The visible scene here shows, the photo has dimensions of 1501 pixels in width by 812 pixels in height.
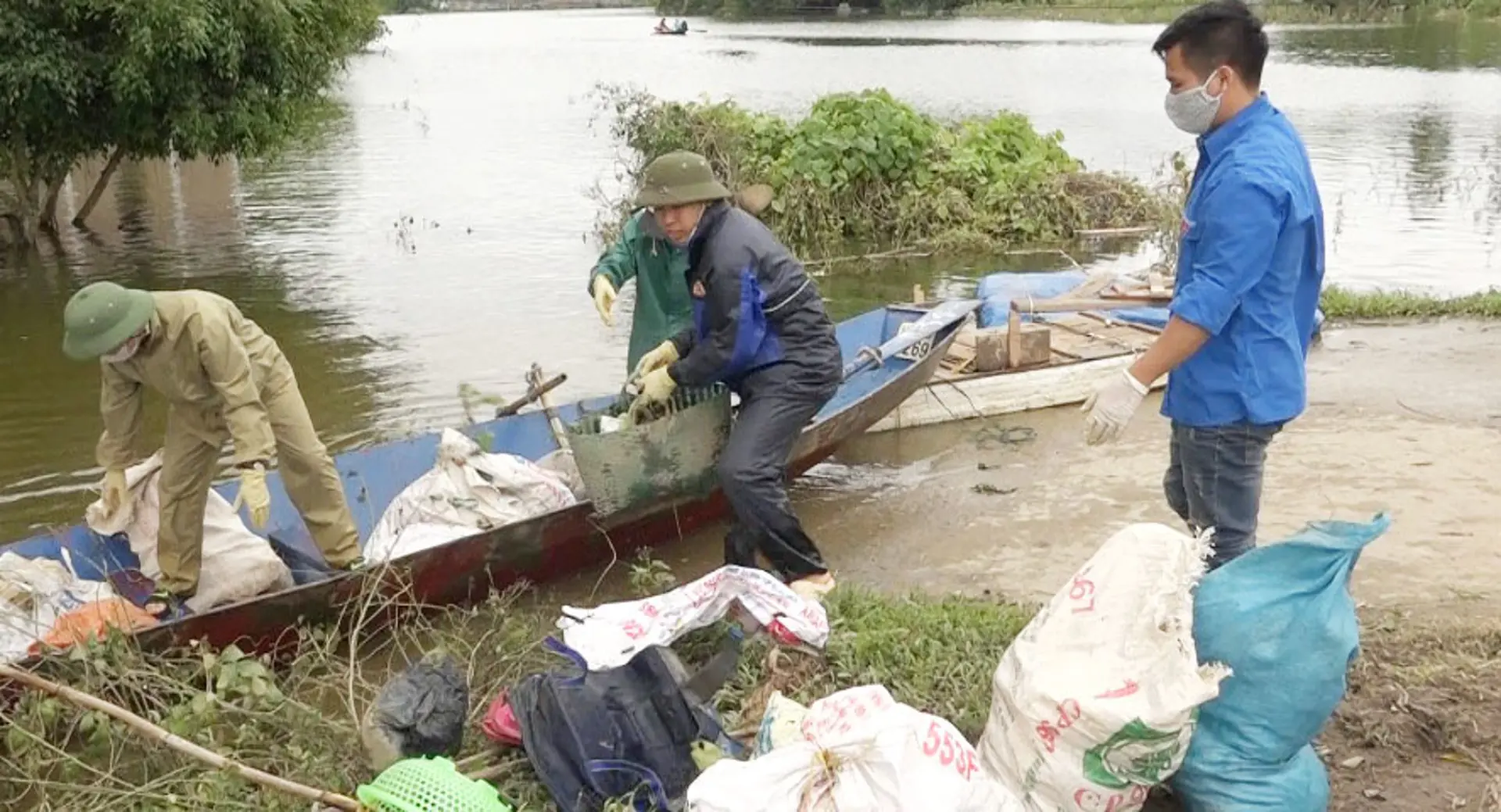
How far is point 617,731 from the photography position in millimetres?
3533

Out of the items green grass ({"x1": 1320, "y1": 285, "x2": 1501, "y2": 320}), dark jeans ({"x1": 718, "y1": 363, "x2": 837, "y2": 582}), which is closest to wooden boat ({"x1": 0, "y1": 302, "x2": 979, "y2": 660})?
dark jeans ({"x1": 718, "y1": 363, "x2": 837, "y2": 582})

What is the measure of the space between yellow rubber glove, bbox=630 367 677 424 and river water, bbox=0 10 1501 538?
3.48 meters

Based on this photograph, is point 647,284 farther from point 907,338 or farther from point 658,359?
point 907,338

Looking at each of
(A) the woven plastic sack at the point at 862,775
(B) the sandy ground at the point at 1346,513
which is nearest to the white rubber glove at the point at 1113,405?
(B) the sandy ground at the point at 1346,513

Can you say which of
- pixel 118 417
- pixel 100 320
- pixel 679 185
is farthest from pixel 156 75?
pixel 679 185

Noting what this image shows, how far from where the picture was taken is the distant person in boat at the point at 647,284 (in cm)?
592

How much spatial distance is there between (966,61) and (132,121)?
2987 cm

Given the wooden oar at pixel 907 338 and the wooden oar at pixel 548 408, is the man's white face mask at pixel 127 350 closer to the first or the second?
the wooden oar at pixel 548 408

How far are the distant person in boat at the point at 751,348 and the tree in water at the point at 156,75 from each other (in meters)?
7.83

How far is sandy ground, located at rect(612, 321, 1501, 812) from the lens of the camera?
145 inches

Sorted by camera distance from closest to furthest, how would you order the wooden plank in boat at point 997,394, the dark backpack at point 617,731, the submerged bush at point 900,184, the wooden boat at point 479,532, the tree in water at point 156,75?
the dark backpack at point 617,731 → the wooden boat at point 479,532 → the wooden plank in boat at point 997,394 → the tree in water at point 156,75 → the submerged bush at point 900,184

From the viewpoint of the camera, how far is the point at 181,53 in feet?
37.1

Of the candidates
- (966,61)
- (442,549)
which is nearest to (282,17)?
(442,549)

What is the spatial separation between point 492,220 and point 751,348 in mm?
12064
